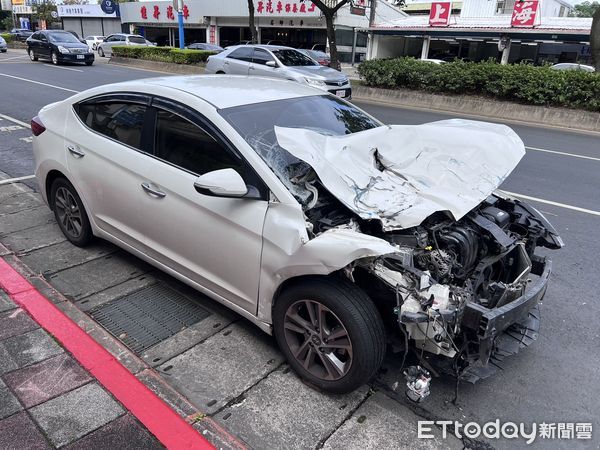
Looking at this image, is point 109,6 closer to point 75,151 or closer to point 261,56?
point 261,56

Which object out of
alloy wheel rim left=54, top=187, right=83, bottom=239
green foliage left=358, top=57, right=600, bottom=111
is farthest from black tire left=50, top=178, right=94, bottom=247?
green foliage left=358, top=57, right=600, bottom=111

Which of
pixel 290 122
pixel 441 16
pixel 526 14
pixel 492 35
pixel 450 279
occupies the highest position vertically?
pixel 526 14

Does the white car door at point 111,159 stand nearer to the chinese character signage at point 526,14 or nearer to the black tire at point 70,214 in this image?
the black tire at point 70,214

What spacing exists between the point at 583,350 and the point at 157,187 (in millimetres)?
3143

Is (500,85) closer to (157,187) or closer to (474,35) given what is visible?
(157,187)

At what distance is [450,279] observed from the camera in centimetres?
272

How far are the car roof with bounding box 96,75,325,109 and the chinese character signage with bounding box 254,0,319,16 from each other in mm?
33461

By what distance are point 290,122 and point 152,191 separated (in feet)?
3.55

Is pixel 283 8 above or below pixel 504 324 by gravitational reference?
above

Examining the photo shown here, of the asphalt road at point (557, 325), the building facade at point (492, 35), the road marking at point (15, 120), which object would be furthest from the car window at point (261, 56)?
the building facade at point (492, 35)

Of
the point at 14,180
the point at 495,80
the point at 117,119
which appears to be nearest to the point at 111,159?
the point at 117,119

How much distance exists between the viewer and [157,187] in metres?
3.33

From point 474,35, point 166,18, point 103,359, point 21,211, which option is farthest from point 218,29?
point 103,359

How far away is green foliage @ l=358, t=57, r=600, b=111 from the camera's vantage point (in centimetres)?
1301
